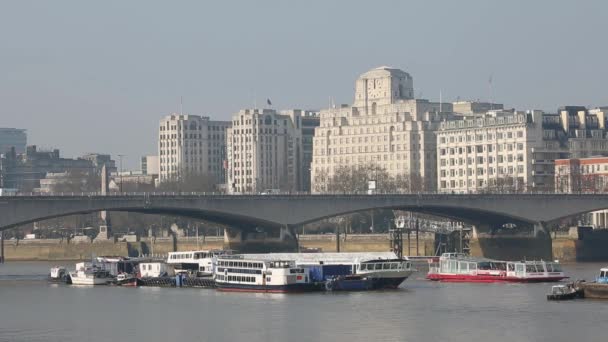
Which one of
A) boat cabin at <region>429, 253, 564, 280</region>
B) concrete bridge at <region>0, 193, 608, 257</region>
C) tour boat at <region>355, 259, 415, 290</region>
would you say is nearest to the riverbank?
concrete bridge at <region>0, 193, 608, 257</region>

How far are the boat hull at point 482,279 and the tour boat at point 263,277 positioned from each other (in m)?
14.8

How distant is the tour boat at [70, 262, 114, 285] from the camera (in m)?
126

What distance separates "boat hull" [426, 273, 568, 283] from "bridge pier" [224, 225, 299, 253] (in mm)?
27209

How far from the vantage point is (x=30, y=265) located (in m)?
181

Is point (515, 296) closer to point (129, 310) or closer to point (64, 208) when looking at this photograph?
point (129, 310)

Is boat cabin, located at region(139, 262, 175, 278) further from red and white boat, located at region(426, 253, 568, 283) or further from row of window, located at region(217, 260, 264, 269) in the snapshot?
red and white boat, located at region(426, 253, 568, 283)

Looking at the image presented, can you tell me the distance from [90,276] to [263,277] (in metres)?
19.7

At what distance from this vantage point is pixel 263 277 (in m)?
111

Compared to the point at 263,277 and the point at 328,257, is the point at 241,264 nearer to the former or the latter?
the point at 263,277

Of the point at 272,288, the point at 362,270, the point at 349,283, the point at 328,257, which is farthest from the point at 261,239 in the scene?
the point at 272,288

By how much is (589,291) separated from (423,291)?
47.4ft

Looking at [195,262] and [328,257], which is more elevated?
[328,257]

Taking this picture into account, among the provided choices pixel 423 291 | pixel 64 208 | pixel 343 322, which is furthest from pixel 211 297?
pixel 64 208

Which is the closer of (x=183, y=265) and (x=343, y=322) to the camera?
(x=343, y=322)
